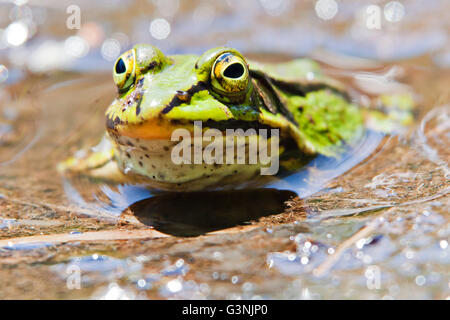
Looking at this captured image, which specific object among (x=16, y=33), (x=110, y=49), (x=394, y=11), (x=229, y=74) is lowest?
(x=229, y=74)

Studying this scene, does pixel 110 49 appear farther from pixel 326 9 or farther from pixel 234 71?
pixel 234 71

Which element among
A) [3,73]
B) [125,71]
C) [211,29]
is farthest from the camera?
[211,29]

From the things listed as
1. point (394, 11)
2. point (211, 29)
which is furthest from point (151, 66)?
point (394, 11)

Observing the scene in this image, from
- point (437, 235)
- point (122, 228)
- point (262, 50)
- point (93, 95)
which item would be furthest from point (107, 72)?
point (437, 235)

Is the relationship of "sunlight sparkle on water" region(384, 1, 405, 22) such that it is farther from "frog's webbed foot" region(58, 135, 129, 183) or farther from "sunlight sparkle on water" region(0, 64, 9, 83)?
"sunlight sparkle on water" region(0, 64, 9, 83)

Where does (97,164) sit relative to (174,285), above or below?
above

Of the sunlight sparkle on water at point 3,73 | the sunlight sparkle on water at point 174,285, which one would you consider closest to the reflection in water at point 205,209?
the sunlight sparkle on water at point 174,285

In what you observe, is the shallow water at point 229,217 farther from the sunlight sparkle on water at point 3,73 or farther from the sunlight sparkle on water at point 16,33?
the sunlight sparkle on water at point 16,33

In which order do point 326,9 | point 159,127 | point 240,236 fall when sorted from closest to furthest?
point 240,236 < point 159,127 < point 326,9
